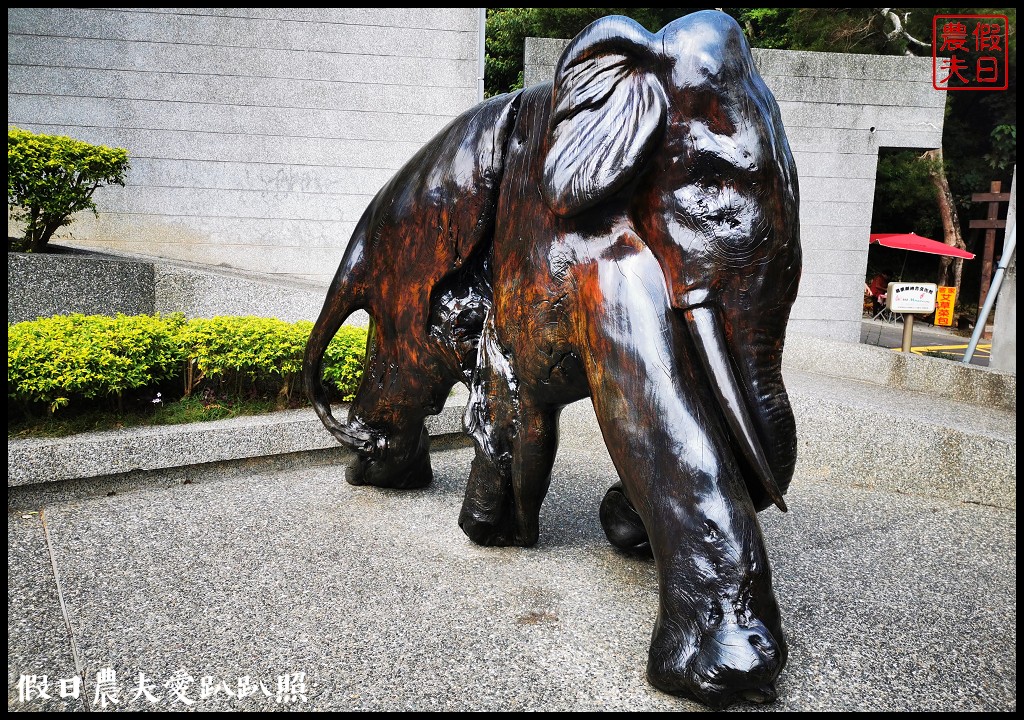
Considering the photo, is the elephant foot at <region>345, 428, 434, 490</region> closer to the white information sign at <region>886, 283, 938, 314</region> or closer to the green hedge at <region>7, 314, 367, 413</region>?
the green hedge at <region>7, 314, 367, 413</region>

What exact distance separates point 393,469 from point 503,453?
2.72 feet

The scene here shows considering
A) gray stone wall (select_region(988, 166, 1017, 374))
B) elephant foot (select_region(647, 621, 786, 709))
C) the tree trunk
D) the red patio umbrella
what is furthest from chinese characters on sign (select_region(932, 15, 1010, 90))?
elephant foot (select_region(647, 621, 786, 709))

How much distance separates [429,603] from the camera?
2.32 m

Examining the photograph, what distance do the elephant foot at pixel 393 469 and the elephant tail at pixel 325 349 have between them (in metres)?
0.08

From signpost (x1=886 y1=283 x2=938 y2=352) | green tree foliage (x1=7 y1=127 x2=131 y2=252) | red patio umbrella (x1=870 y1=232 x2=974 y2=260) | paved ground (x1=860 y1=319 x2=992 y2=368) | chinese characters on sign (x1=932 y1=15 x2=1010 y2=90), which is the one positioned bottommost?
paved ground (x1=860 y1=319 x2=992 y2=368)

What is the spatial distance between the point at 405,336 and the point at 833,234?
6.66 metres

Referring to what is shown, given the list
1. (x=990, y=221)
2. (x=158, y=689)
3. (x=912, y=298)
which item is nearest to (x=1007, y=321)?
(x=912, y=298)

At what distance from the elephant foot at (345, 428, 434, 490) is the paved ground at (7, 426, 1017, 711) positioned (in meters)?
0.06

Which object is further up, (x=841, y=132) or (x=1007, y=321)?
(x=841, y=132)

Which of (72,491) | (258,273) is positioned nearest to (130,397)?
(72,491)

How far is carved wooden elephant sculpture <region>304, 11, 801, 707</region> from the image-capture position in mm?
1837

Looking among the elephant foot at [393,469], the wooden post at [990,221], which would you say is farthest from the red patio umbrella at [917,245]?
the elephant foot at [393,469]

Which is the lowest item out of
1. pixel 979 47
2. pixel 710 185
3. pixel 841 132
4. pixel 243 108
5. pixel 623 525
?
pixel 623 525

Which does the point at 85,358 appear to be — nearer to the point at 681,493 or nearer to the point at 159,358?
the point at 159,358
